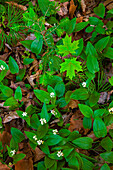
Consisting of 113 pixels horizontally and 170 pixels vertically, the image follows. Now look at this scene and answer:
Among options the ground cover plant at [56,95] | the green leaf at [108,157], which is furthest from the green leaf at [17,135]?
the green leaf at [108,157]

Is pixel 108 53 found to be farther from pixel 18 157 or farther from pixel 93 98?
pixel 18 157

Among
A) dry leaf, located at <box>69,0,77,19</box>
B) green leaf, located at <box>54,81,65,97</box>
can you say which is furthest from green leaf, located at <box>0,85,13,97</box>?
dry leaf, located at <box>69,0,77,19</box>

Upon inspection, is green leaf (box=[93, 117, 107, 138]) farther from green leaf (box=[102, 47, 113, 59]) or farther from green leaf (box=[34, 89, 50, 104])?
green leaf (box=[102, 47, 113, 59])

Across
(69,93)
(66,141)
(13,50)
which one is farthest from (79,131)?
(13,50)

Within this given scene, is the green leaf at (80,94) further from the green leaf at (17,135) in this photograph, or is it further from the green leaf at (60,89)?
the green leaf at (17,135)

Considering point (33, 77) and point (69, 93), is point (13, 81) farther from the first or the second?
point (69, 93)

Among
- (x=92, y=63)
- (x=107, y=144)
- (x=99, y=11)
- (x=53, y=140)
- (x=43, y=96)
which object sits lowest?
(x=107, y=144)

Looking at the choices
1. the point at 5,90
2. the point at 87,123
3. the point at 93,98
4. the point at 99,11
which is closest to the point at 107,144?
the point at 87,123
